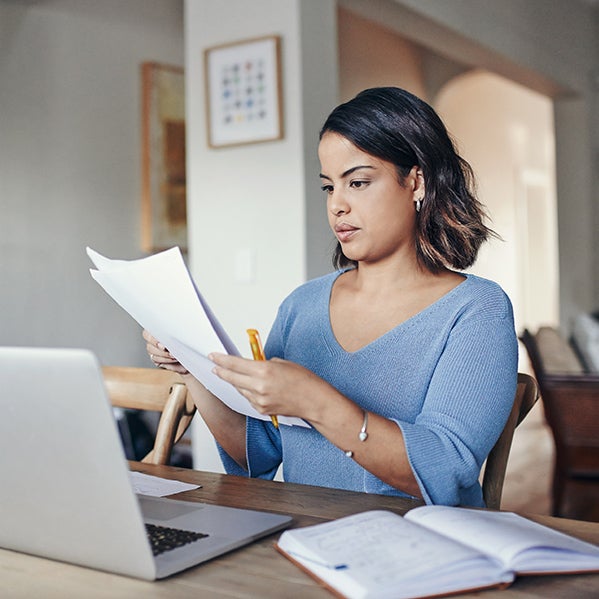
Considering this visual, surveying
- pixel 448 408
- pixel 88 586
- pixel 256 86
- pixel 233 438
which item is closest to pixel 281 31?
pixel 256 86

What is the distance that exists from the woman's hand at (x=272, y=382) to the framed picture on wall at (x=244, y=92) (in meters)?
1.97

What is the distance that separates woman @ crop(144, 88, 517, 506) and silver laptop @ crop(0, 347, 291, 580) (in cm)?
33

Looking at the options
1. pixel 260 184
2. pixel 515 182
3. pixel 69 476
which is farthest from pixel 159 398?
pixel 515 182

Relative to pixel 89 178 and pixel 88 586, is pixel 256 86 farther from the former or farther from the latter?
pixel 88 586

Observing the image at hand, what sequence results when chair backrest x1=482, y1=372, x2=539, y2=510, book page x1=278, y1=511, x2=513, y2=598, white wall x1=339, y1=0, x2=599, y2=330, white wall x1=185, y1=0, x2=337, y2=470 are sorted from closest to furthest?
book page x1=278, y1=511, x2=513, y2=598, chair backrest x1=482, y1=372, x2=539, y2=510, white wall x1=185, y1=0, x2=337, y2=470, white wall x1=339, y1=0, x2=599, y2=330

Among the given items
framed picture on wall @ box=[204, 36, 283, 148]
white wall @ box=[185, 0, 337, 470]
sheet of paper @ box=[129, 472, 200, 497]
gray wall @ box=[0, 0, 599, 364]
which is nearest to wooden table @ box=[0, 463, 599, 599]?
sheet of paper @ box=[129, 472, 200, 497]

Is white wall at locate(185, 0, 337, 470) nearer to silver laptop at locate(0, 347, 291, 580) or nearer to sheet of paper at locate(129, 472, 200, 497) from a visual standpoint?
sheet of paper at locate(129, 472, 200, 497)

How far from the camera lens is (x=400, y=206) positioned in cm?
144

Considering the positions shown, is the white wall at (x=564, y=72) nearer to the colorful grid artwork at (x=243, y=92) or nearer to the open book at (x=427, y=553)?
the colorful grid artwork at (x=243, y=92)

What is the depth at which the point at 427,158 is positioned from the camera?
4.67 feet

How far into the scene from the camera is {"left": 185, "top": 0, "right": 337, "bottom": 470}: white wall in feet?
9.48

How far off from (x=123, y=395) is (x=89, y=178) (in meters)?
2.62

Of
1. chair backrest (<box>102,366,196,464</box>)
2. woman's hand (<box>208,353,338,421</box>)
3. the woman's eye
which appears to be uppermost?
the woman's eye

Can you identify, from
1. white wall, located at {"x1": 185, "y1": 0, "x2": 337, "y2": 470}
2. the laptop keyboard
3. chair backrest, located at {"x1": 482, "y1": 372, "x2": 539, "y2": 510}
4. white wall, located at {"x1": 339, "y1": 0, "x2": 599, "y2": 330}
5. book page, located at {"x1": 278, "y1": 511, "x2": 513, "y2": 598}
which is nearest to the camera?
book page, located at {"x1": 278, "y1": 511, "x2": 513, "y2": 598}
